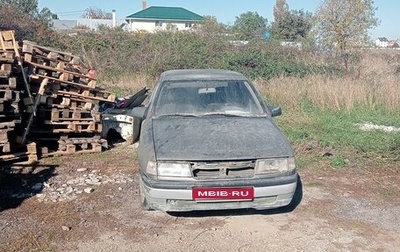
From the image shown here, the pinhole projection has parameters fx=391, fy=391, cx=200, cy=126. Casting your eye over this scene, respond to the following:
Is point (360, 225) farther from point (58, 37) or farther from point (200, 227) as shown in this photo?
point (58, 37)

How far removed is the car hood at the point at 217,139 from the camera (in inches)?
156

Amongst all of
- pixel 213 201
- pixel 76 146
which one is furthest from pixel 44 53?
pixel 213 201

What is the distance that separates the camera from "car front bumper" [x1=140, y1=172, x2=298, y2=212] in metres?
3.83

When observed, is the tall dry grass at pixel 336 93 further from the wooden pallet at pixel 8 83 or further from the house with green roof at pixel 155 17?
the house with green roof at pixel 155 17

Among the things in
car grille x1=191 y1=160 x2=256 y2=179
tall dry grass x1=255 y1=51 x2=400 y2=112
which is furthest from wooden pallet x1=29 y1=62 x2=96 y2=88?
tall dry grass x1=255 y1=51 x2=400 y2=112

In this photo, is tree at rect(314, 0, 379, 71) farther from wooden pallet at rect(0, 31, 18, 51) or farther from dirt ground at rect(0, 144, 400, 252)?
wooden pallet at rect(0, 31, 18, 51)

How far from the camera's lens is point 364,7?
1631 centimetres

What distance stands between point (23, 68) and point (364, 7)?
1449cm

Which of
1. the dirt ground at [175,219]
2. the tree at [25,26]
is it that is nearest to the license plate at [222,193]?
the dirt ground at [175,219]

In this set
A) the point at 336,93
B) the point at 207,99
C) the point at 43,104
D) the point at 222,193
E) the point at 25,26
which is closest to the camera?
the point at 222,193

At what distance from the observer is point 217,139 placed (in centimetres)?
425

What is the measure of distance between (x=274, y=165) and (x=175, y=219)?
4.14 feet

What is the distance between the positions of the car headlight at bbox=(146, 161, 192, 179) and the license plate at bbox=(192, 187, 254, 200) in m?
0.19

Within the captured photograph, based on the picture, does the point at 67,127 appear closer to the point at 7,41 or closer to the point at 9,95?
the point at 9,95
